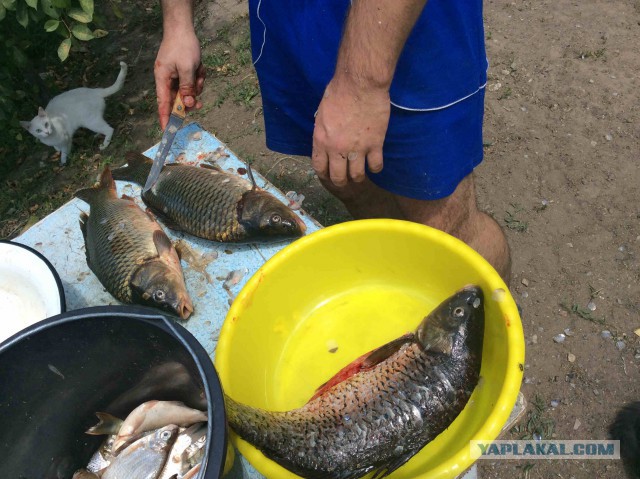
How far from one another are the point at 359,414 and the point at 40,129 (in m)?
3.58

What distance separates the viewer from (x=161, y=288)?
190 cm

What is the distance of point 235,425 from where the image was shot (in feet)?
4.47

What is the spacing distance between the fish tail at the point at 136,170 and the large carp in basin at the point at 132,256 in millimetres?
153

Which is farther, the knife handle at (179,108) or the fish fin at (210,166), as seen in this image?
the fish fin at (210,166)

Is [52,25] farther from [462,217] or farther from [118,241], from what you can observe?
[462,217]

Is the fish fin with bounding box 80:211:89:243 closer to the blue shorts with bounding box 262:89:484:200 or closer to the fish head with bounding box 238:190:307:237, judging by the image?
the fish head with bounding box 238:190:307:237

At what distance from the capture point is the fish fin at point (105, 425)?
1465mm

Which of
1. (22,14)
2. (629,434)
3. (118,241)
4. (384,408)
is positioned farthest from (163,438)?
(22,14)

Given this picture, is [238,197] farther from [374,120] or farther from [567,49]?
[567,49]

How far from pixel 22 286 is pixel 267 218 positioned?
2.95 ft

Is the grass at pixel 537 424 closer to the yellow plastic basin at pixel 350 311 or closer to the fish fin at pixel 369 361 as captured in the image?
the yellow plastic basin at pixel 350 311

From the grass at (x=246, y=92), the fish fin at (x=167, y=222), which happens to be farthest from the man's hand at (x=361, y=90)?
the grass at (x=246, y=92)

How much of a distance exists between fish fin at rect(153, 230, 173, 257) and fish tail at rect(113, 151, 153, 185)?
386 millimetres

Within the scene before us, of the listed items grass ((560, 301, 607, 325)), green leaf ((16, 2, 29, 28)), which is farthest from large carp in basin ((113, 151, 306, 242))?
green leaf ((16, 2, 29, 28))
